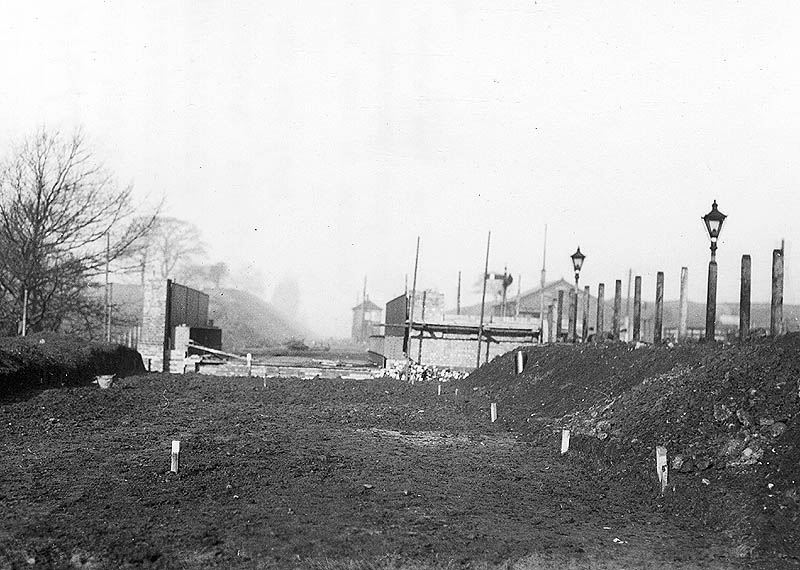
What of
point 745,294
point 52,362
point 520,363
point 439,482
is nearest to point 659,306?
point 745,294

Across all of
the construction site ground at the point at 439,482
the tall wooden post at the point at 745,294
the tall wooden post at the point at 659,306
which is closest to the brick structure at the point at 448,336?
the tall wooden post at the point at 659,306

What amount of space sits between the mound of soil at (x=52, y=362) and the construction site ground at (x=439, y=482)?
95.5 inches

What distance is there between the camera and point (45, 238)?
28.3m

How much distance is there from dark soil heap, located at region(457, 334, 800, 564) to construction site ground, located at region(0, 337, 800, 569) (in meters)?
0.03

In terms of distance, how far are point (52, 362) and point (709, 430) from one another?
1605 cm

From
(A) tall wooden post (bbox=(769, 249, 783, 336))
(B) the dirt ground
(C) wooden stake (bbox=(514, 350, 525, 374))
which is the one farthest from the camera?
(C) wooden stake (bbox=(514, 350, 525, 374))

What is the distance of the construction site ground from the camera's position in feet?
20.9

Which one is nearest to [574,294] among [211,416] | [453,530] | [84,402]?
[211,416]

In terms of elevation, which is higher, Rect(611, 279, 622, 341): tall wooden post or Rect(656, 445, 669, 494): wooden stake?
Rect(611, 279, 622, 341): tall wooden post

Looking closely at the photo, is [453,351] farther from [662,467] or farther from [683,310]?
[662,467]

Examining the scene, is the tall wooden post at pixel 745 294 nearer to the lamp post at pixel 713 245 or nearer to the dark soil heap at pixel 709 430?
the lamp post at pixel 713 245

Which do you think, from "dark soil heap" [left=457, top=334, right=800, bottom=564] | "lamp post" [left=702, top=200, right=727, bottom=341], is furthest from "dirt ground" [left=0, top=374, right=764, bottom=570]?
"lamp post" [left=702, top=200, right=727, bottom=341]

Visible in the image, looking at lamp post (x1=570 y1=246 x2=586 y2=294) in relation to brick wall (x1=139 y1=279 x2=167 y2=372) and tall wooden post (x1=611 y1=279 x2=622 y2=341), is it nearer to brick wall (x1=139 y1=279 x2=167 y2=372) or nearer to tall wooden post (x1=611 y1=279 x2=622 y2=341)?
tall wooden post (x1=611 y1=279 x2=622 y2=341)

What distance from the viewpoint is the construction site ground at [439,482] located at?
20.9 ft
